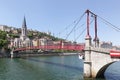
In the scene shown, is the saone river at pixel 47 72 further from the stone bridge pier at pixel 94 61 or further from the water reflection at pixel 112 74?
the stone bridge pier at pixel 94 61

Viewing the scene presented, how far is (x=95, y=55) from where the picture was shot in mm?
47344

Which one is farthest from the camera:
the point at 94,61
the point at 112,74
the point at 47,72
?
the point at 47,72

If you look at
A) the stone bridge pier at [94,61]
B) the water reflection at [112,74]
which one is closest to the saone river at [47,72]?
the water reflection at [112,74]

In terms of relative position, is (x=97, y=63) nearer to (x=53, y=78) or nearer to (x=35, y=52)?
(x=53, y=78)

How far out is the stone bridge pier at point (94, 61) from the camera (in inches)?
Result: 1810

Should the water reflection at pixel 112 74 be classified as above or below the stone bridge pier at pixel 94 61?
below

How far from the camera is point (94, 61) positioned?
47375 millimetres

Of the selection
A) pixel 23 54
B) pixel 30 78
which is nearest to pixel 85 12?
pixel 30 78

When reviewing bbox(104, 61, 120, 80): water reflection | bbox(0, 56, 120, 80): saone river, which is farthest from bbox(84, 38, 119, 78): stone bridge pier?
bbox(104, 61, 120, 80): water reflection

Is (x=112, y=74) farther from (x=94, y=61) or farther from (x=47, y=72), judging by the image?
(x=47, y=72)

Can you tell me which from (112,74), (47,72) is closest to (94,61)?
(112,74)

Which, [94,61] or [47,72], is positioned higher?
[94,61]

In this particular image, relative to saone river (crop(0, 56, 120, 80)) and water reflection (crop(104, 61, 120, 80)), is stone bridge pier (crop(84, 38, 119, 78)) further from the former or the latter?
water reflection (crop(104, 61, 120, 80))

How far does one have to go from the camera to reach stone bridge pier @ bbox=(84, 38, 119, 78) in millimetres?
45969
